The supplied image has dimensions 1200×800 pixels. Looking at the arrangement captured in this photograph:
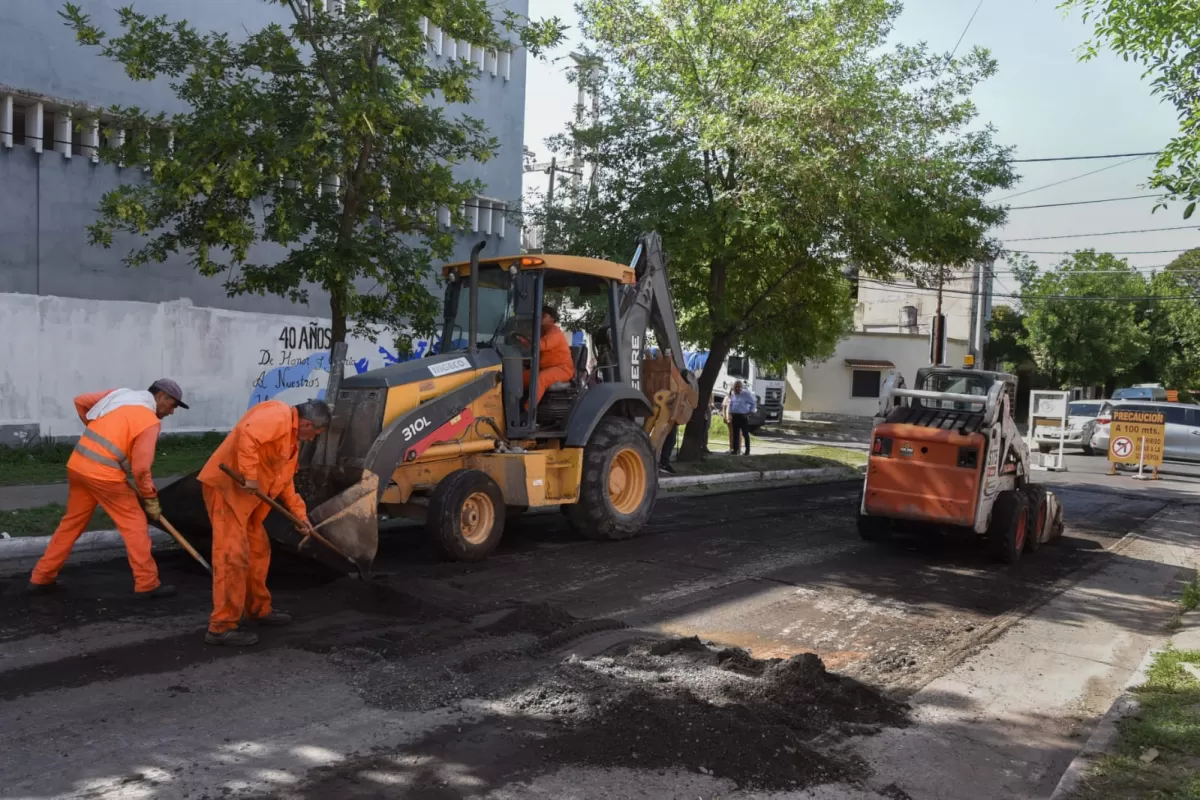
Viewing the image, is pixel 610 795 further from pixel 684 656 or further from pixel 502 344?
pixel 502 344

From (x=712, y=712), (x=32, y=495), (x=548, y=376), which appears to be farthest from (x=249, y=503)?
(x=32, y=495)

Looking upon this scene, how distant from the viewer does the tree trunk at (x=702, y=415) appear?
731 inches

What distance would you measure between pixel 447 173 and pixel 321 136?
1641 millimetres

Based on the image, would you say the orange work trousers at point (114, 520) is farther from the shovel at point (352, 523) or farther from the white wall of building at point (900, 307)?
the white wall of building at point (900, 307)

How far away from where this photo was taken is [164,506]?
322 inches

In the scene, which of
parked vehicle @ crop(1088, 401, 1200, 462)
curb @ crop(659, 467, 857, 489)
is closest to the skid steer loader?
curb @ crop(659, 467, 857, 489)

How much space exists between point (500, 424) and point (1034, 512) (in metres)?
5.94

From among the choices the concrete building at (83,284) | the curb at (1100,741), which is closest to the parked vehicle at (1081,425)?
the concrete building at (83,284)

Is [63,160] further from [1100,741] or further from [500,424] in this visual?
[1100,741]

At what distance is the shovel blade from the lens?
7.21 metres

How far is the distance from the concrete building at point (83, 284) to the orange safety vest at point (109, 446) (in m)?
7.22

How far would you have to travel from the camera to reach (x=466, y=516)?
29.3ft

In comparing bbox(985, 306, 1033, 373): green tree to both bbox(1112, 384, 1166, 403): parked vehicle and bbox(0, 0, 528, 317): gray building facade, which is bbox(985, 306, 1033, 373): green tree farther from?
bbox(0, 0, 528, 317): gray building facade

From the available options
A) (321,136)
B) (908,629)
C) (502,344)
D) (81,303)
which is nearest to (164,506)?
(502,344)
